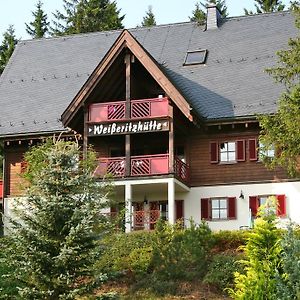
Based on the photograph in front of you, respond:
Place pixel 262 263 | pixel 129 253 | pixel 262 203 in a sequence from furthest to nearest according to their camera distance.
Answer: pixel 262 203 < pixel 129 253 < pixel 262 263

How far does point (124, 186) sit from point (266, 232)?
1180cm

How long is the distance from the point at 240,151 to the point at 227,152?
0.57m

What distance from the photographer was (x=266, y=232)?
66.3 ft

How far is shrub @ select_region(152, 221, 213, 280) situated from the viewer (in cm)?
2445

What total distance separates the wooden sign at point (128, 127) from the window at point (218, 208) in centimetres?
338

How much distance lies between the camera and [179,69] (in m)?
35.3

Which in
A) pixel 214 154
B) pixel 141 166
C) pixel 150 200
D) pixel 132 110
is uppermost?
pixel 132 110

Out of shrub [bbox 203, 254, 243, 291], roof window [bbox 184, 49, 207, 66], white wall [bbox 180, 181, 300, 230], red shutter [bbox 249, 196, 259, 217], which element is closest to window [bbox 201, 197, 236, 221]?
white wall [bbox 180, 181, 300, 230]

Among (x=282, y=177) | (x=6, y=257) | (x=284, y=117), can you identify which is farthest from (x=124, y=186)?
(x=6, y=257)

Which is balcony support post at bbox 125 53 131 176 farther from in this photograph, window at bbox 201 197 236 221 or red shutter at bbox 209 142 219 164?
red shutter at bbox 209 142 219 164

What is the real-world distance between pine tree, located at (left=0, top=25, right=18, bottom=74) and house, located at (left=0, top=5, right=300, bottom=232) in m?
17.7

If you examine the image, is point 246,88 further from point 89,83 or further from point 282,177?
point 89,83

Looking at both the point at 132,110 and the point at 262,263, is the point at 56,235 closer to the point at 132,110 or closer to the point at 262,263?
the point at 262,263

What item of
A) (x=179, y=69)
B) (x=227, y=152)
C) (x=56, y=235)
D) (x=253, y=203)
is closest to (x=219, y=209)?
(x=253, y=203)
